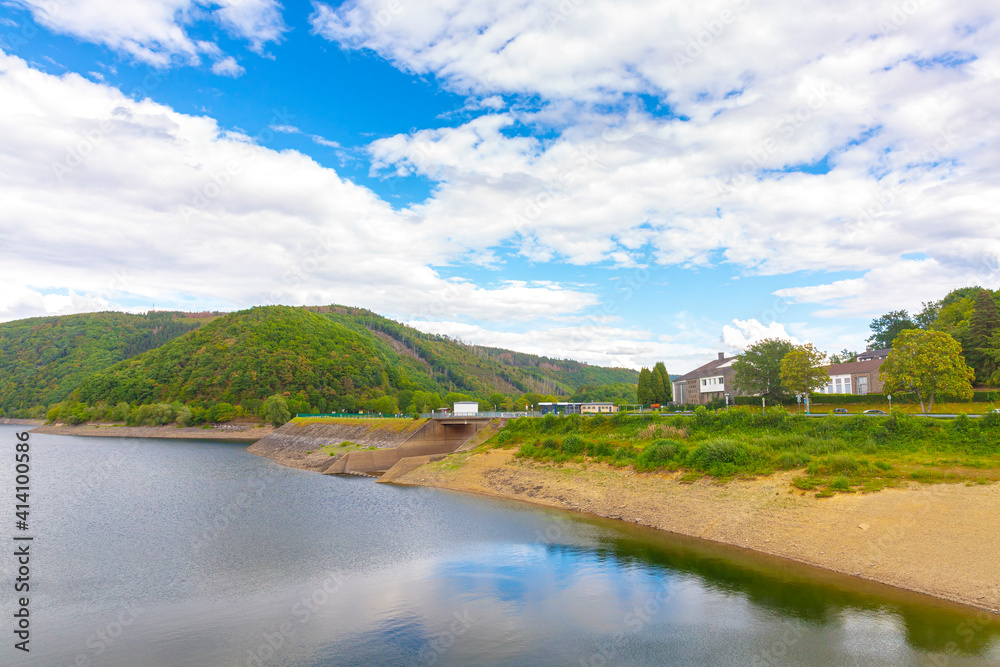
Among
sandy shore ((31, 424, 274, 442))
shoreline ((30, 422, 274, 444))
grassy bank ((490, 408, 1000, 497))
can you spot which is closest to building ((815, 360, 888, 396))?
grassy bank ((490, 408, 1000, 497))

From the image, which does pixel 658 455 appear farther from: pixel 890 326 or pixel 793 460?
pixel 890 326

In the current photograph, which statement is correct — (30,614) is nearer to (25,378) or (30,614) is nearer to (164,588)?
(164,588)

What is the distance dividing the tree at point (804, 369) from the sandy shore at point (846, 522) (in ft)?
103

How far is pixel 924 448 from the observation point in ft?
117

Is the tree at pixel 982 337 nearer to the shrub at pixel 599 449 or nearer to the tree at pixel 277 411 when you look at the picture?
the shrub at pixel 599 449

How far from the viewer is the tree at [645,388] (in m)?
109

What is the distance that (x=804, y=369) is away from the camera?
62406 mm

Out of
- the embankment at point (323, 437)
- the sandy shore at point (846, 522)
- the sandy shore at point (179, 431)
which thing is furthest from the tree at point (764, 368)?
the sandy shore at point (179, 431)

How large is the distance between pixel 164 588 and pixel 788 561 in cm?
2978

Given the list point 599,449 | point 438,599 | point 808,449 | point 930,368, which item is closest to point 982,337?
point 930,368

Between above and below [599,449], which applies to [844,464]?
above

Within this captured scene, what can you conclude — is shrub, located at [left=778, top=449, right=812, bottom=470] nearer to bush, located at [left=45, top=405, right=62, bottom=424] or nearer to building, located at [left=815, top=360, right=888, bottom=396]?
building, located at [left=815, top=360, right=888, bottom=396]

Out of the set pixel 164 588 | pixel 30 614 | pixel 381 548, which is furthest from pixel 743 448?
pixel 30 614

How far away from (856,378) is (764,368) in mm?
21254
